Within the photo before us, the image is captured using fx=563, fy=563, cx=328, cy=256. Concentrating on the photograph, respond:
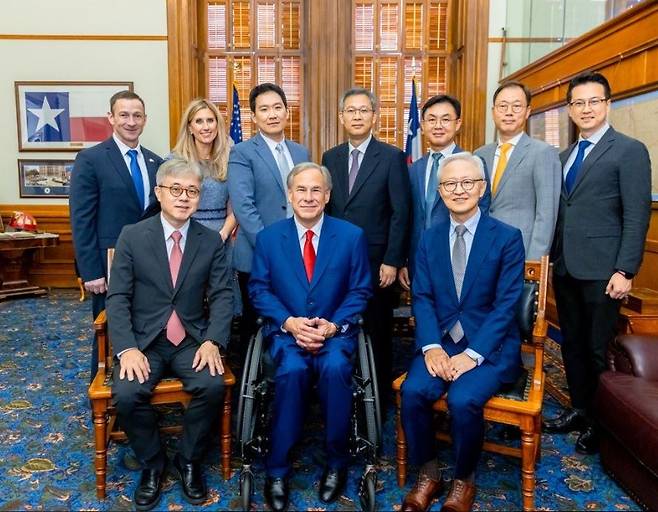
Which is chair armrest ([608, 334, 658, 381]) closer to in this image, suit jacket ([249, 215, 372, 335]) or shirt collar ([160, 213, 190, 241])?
suit jacket ([249, 215, 372, 335])

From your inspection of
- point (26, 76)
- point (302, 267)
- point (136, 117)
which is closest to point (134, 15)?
point (26, 76)

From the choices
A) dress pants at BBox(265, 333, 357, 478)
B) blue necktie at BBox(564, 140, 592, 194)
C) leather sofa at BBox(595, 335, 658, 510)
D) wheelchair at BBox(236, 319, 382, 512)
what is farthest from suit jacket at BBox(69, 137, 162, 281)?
leather sofa at BBox(595, 335, 658, 510)

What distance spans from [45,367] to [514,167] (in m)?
3.54

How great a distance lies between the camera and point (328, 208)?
10.4 ft

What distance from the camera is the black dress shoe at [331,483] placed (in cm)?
235

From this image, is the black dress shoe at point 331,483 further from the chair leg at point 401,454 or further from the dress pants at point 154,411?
the dress pants at point 154,411

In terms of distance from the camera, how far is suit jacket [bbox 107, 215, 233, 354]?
2.50 meters

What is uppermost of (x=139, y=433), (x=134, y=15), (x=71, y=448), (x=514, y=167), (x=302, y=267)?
(x=134, y=15)

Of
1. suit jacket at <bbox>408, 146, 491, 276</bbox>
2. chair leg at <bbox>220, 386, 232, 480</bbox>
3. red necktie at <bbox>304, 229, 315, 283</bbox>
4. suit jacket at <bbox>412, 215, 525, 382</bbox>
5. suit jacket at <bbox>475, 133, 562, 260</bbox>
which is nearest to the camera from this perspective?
suit jacket at <bbox>412, 215, 525, 382</bbox>

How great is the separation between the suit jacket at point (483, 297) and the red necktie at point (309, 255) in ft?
1.67

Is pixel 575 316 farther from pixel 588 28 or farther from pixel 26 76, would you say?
pixel 26 76

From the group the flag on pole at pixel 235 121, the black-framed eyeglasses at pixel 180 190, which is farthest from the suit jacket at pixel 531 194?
the flag on pole at pixel 235 121

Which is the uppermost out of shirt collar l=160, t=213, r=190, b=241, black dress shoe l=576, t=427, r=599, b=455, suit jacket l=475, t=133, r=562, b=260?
suit jacket l=475, t=133, r=562, b=260

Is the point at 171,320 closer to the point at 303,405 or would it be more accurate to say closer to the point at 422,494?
the point at 303,405
